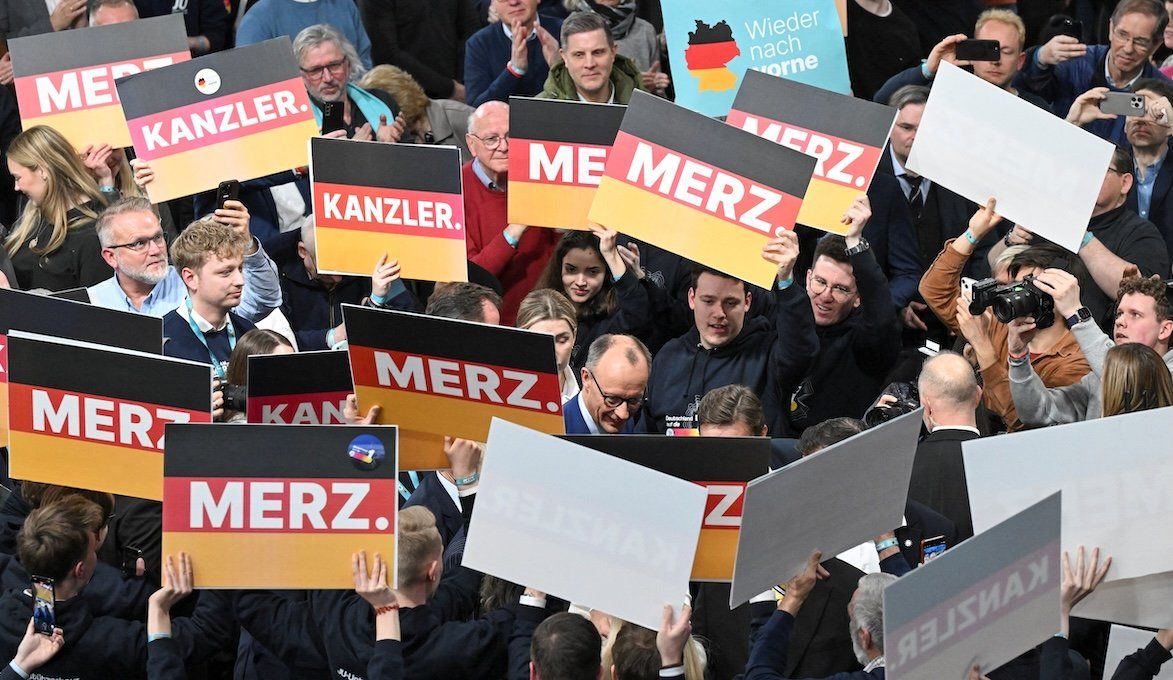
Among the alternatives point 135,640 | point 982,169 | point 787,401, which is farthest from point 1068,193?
point 135,640

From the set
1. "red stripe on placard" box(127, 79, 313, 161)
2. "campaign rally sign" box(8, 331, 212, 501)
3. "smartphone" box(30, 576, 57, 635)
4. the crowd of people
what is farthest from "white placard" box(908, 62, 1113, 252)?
"smartphone" box(30, 576, 57, 635)

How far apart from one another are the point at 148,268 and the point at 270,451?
8.90ft

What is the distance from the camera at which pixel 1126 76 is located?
9.53m

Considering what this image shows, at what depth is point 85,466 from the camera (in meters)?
5.71

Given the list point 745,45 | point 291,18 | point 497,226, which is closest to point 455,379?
point 497,226

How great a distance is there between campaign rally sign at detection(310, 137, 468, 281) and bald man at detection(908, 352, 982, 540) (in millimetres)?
2229

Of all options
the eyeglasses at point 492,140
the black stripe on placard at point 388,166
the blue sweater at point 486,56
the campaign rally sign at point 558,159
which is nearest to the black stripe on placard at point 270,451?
the black stripe on placard at point 388,166

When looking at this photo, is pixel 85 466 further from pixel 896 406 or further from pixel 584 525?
pixel 896 406

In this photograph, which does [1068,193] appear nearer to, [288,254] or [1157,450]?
[1157,450]

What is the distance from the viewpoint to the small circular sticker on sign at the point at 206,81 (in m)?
7.99

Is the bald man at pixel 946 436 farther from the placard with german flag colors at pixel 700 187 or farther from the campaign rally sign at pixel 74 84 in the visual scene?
the campaign rally sign at pixel 74 84

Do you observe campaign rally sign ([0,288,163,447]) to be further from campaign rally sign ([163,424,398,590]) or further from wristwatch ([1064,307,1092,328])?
wristwatch ([1064,307,1092,328])

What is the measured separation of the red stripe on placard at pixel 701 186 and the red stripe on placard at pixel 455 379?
1.60 meters

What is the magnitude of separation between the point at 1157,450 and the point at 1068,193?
227 centimetres
